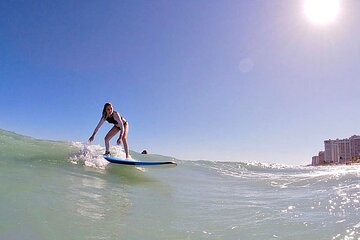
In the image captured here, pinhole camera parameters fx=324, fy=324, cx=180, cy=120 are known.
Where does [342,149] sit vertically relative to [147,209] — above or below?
above

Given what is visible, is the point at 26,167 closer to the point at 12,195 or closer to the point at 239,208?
the point at 12,195

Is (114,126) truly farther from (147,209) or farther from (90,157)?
(147,209)

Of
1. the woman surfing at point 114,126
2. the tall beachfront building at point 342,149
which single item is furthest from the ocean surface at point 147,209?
the tall beachfront building at point 342,149

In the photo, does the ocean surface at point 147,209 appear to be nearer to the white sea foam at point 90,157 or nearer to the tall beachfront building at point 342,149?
the white sea foam at point 90,157

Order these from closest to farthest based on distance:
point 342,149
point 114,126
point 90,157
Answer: point 90,157, point 114,126, point 342,149

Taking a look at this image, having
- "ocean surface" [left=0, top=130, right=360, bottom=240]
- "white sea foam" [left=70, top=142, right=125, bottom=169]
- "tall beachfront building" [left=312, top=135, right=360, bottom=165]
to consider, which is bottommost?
"ocean surface" [left=0, top=130, right=360, bottom=240]

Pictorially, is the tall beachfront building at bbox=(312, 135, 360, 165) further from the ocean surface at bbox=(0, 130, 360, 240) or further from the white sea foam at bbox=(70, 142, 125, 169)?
the ocean surface at bbox=(0, 130, 360, 240)

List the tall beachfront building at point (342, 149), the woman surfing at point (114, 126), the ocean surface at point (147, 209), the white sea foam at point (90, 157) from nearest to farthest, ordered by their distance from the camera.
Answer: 1. the ocean surface at point (147, 209)
2. the white sea foam at point (90, 157)
3. the woman surfing at point (114, 126)
4. the tall beachfront building at point (342, 149)

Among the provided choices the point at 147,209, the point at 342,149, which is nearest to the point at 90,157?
the point at 147,209

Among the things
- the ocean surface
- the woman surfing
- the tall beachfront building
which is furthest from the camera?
the tall beachfront building

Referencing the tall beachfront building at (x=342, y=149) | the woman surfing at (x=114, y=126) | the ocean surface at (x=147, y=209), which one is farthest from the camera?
the tall beachfront building at (x=342, y=149)

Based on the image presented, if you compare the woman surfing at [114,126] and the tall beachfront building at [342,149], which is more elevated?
the tall beachfront building at [342,149]

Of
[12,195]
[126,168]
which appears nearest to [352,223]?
[12,195]

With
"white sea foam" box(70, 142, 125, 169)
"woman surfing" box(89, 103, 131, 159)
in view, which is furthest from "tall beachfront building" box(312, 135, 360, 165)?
"white sea foam" box(70, 142, 125, 169)
